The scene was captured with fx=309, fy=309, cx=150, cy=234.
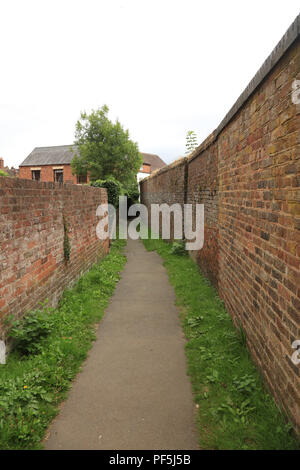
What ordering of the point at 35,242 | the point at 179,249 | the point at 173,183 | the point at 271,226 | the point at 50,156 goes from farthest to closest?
the point at 50,156 → the point at 173,183 → the point at 179,249 → the point at 35,242 → the point at 271,226

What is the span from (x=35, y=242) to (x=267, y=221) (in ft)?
10.6

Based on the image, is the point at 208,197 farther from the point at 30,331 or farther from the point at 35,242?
the point at 30,331

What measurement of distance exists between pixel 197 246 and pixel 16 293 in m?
5.46

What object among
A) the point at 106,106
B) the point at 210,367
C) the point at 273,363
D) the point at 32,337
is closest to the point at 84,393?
the point at 32,337

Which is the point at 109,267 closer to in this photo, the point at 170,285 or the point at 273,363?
the point at 170,285

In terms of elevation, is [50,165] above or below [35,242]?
above

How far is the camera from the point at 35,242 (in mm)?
4520

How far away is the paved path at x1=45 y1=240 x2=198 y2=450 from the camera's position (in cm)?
254

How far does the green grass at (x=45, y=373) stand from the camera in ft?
8.20

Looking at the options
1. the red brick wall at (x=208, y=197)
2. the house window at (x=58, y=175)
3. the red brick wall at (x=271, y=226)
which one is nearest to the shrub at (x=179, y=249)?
the red brick wall at (x=208, y=197)

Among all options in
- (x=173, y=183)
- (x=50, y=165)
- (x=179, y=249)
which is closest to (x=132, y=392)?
(x=179, y=249)

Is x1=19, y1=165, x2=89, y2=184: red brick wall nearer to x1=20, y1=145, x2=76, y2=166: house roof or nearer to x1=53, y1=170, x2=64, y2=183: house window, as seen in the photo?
x1=53, y1=170, x2=64, y2=183: house window

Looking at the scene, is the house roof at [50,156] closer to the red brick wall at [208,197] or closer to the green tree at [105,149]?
the green tree at [105,149]

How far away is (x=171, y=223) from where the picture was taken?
1219 cm
